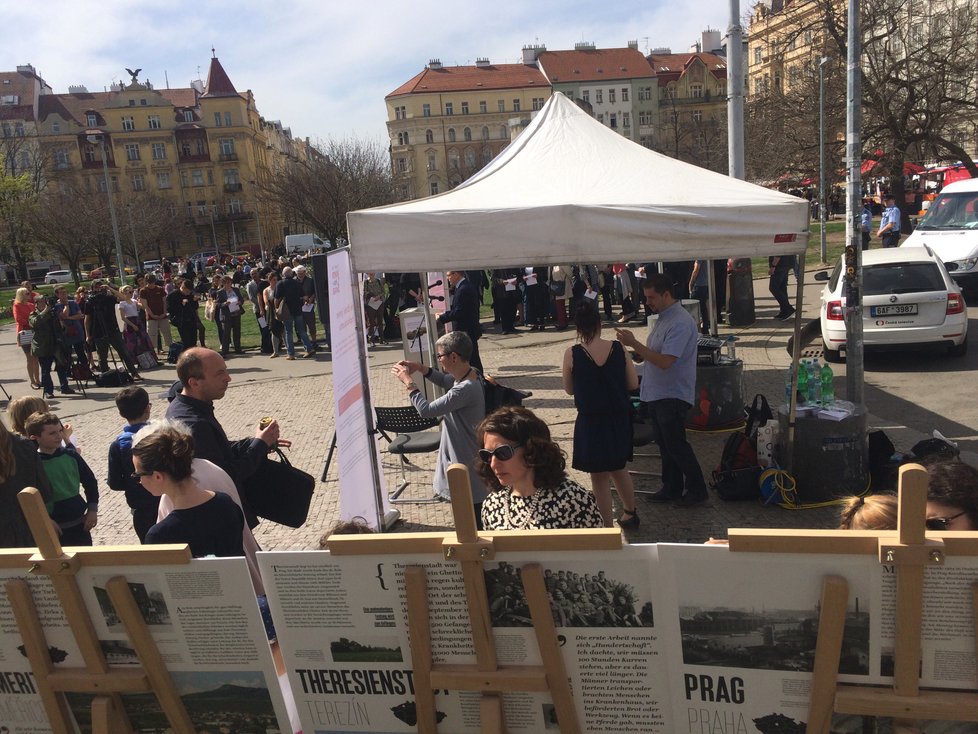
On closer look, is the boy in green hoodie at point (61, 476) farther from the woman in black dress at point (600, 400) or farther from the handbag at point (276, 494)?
the woman in black dress at point (600, 400)

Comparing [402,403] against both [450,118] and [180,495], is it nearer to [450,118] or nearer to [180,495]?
[180,495]

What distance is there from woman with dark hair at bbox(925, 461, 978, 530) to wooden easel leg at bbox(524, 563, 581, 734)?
142 cm

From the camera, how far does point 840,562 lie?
1843mm

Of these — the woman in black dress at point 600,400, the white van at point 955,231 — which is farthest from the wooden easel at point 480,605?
the white van at point 955,231

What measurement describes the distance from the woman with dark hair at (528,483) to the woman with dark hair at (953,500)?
1.21 m

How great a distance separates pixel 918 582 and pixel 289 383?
12.5m

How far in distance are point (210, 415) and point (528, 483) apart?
5.80 ft

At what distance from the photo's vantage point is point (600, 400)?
18.2 feet

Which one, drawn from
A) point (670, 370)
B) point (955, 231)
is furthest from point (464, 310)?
point (955, 231)

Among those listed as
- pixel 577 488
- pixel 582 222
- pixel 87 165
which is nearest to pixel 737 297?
pixel 582 222

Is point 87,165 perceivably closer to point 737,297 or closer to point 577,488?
point 737,297

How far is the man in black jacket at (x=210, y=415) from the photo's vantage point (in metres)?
3.99

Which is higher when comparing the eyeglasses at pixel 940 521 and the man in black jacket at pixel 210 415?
the man in black jacket at pixel 210 415

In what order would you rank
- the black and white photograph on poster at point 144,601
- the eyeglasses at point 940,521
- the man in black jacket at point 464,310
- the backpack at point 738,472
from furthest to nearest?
1. the man in black jacket at point 464,310
2. the backpack at point 738,472
3. the eyeglasses at point 940,521
4. the black and white photograph on poster at point 144,601
